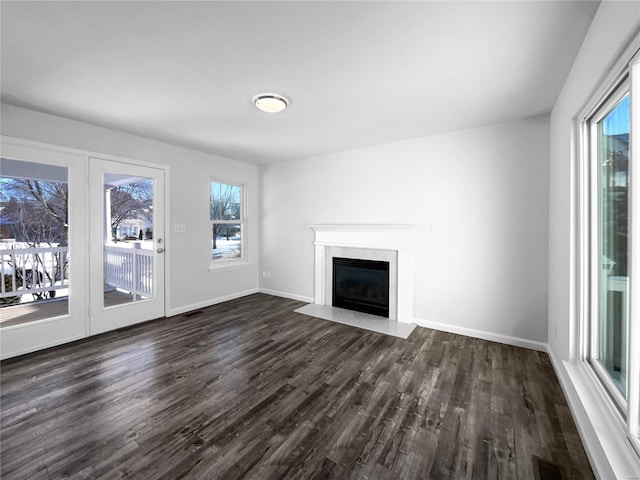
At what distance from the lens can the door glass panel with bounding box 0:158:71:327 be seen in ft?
8.81

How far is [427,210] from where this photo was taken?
3.51 metres

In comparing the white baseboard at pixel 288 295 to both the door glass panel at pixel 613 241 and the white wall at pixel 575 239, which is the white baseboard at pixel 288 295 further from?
the door glass panel at pixel 613 241

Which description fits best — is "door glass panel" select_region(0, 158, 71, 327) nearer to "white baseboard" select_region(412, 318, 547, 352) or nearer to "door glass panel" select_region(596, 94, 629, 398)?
"white baseboard" select_region(412, 318, 547, 352)

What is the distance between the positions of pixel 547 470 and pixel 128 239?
4.46 metres

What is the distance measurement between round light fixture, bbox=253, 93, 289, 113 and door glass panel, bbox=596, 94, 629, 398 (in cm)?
231

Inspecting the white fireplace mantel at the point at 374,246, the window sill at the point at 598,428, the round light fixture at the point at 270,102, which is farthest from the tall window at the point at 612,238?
the round light fixture at the point at 270,102

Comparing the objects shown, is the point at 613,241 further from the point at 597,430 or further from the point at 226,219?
the point at 226,219

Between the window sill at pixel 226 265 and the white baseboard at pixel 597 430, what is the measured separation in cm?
444

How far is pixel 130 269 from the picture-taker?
362 centimetres

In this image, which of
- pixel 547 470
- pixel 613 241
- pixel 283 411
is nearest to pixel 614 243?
pixel 613 241

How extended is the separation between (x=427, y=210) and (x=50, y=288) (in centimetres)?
445

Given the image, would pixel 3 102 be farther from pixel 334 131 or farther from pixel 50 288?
pixel 334 131

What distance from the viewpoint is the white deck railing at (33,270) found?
2695 mm

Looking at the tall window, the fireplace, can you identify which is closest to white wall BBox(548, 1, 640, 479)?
the tall window
